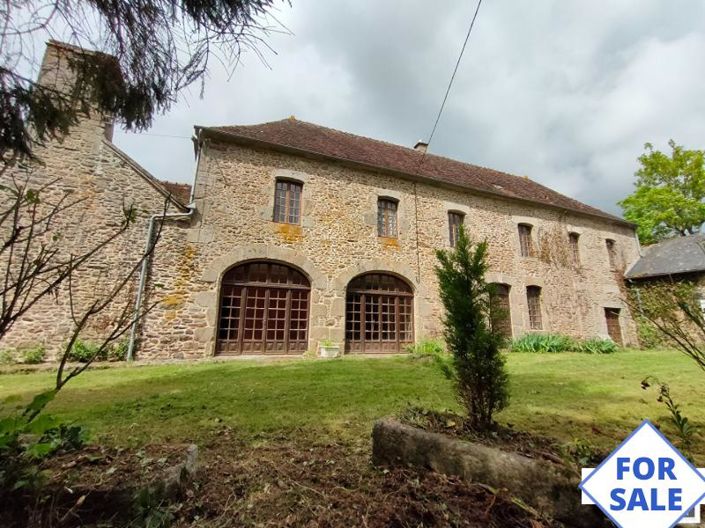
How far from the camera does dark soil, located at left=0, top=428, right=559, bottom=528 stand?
1.57 meters

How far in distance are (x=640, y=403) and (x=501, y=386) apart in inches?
114

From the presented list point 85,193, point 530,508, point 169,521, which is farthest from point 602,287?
point 85,193

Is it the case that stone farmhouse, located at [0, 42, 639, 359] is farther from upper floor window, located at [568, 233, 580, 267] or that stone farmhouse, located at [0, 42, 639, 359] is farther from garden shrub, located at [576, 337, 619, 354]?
garden shrub, located at [576, 337, 619, 354]

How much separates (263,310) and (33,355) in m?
4.70

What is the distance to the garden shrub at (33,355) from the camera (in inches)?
273

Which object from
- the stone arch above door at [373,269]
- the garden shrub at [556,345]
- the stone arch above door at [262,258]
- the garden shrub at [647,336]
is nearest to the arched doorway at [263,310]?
the stone arch above door at [262,258]

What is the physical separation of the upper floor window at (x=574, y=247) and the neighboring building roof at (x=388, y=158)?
105 centimetres

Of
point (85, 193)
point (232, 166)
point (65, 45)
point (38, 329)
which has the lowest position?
point (38, 329)

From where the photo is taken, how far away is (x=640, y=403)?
4.11m

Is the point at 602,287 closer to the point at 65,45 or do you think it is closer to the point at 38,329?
the point at 65,45

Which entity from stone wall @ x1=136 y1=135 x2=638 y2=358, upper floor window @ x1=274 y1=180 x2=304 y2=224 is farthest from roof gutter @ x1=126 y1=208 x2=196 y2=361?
upper floor window @ x1=274 y1=180 x2=304 y2=224

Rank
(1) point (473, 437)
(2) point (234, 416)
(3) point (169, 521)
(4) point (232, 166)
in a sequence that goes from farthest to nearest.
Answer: (4) point (232, 166)
(2) point (234, 416)
(1) point (473, 437)
(3) point (169, 521)

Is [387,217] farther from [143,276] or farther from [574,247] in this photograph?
[574,247]

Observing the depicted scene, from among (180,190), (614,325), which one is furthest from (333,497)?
(614,325)
